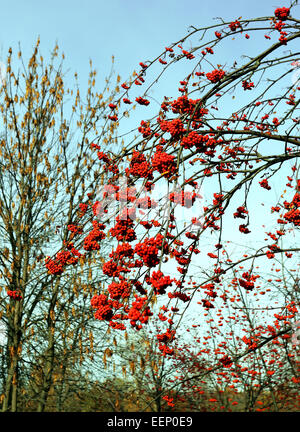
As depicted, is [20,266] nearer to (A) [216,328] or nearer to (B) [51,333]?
(B) [51,333]

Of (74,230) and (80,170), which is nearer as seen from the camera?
(74,230)

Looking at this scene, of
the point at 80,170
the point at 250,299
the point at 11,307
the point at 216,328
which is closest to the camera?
the point at 11,307

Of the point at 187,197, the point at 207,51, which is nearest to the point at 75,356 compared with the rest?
the point at 187,197

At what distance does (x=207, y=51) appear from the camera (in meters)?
3.13

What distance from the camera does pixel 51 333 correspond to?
247 inches

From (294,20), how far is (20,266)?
213 inches

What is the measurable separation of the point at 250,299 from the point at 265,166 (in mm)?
8124

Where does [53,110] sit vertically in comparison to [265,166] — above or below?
above

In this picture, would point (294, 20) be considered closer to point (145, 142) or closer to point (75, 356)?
point (145, 142)
